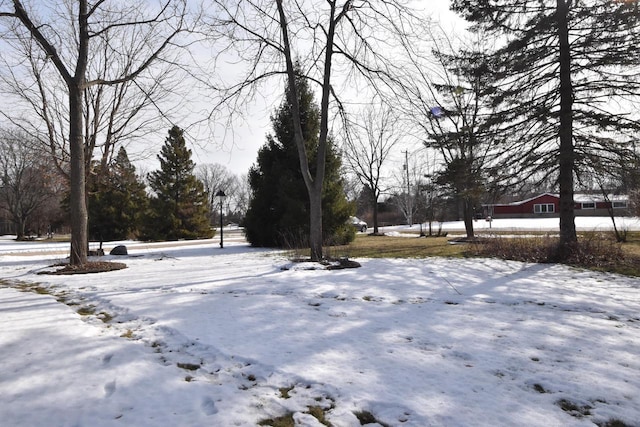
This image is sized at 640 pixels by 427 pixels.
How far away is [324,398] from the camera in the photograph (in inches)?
103

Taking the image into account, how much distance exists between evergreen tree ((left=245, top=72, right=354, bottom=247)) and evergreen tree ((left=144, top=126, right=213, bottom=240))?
463 inches

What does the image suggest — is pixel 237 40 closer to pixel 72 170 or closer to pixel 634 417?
pixel 72 170

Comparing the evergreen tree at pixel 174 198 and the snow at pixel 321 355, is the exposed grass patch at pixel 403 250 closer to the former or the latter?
the snow at pixel 321 355

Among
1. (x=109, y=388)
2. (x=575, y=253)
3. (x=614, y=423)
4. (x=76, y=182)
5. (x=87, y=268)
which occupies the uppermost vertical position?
(x=76, y=182)

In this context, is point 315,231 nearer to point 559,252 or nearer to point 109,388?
point 559,252

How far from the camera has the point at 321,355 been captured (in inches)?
132

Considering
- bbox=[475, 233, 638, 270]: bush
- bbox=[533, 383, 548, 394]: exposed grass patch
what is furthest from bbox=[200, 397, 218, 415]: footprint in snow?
bbox=[475, 233, 638, 270]: bush

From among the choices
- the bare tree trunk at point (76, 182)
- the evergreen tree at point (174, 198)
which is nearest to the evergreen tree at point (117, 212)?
the evergreen tree at point (174, 198)

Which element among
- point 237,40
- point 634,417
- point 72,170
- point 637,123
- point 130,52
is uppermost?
point 130,52

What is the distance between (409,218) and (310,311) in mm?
45655

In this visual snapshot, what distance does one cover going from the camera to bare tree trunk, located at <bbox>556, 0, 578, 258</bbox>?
33.8 feet

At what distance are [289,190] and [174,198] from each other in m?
15.3

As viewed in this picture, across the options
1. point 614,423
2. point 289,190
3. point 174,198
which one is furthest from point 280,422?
point 174,198

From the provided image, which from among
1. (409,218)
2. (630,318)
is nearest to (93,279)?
(630,318)
